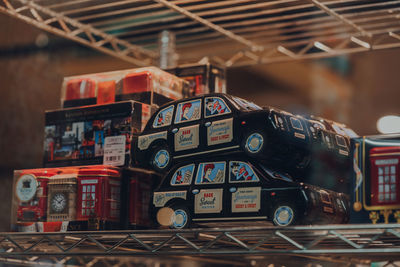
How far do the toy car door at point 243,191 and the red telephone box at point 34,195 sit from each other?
4.13ft

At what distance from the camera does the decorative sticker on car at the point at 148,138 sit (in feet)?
14.6

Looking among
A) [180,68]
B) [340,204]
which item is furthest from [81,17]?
[340,204]

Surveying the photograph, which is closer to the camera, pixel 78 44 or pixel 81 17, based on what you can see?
pixel 81 17

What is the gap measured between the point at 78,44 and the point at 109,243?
2369 millimetres

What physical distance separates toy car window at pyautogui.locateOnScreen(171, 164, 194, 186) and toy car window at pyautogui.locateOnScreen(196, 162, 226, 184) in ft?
0.19

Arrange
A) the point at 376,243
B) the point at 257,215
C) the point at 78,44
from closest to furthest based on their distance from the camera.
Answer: the point at 257,215
the point at 376,243
the point at 78,44

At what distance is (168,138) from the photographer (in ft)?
14.5

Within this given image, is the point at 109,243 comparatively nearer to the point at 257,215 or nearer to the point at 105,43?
the point at 257,215

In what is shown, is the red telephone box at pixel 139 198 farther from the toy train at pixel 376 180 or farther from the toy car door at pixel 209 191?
the toy train at pixel 376 180

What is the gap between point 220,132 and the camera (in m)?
4.18

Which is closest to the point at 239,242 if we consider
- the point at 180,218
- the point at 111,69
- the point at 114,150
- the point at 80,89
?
the point at 180,218

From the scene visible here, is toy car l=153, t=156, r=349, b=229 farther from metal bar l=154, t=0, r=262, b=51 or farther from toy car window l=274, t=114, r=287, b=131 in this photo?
metal bar l=154, t=0, r=262, b=51

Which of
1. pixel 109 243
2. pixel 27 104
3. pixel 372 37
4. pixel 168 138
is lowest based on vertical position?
pixel 109 243

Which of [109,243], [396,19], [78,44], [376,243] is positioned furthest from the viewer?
[78,44]
